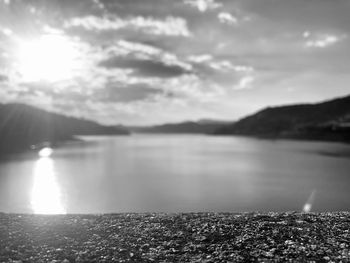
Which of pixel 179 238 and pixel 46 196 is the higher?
pixel 179 238

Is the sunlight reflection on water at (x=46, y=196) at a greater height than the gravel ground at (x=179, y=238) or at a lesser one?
lesser

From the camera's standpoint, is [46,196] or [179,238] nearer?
[179,238]

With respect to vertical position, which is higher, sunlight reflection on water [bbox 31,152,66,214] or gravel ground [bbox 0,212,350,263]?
gravel ground [bbox 0,212,350,263]

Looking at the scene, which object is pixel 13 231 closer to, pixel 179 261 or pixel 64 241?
pixel 64 241

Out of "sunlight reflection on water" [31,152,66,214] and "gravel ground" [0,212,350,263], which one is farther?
"sunlight reflection on water" [31,152,66,214]

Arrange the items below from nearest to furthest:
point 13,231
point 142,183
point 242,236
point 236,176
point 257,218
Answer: point 242,236 < point 13,231 < point 257,218 < point 142,183 < point 236,176

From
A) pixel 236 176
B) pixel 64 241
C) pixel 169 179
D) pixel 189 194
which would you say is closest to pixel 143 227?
pixel 64 241

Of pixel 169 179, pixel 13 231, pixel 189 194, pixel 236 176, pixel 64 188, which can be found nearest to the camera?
pixel 13 231

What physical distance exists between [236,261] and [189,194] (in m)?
37.7

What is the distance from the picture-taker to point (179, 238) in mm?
19641

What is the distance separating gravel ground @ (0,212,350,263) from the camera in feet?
54.5

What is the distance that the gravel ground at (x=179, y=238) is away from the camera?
655 inches

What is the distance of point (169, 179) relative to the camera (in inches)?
2872

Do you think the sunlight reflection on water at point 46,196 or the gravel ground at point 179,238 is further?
the sunlight reflection on water at point 46,196
